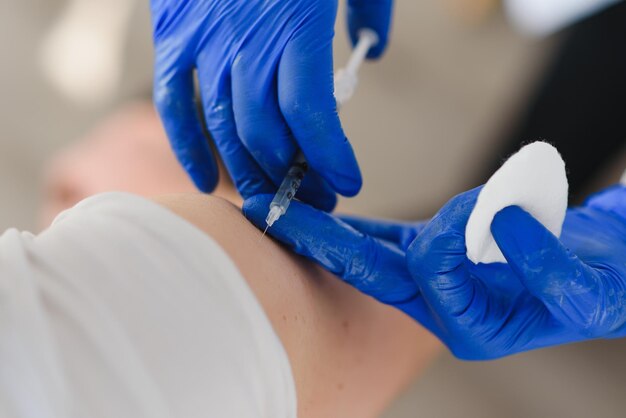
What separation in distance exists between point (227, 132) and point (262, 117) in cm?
8

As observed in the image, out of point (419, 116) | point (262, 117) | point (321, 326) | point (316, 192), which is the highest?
point (262, 117)

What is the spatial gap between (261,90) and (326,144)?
11cm

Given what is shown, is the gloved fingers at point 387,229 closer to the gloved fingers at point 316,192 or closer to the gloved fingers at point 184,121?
the gloved fingers at point 316,192

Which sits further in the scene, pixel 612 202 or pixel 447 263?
pixel 612 202

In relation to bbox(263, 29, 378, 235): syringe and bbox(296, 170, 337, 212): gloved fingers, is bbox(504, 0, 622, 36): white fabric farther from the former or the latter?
bbox(296, 170, 337, 212): gloved fingers

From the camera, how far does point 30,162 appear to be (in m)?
2.12

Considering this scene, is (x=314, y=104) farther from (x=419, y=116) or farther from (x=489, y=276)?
(x=419, y=116)

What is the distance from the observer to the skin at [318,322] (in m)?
0.60

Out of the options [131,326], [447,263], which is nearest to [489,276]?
[447,263]

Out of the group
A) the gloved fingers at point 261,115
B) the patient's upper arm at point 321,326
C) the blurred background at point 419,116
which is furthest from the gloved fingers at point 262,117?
the blurred background at point 419,116

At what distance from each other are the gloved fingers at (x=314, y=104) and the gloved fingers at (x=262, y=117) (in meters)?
0.02

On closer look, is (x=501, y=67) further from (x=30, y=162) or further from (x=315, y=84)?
(x=30, y=162)

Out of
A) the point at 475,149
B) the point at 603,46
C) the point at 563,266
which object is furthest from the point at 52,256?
the point at 475,149

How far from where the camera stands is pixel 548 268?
620 millimetres
